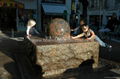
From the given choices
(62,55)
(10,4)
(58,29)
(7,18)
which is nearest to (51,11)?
(10,4)

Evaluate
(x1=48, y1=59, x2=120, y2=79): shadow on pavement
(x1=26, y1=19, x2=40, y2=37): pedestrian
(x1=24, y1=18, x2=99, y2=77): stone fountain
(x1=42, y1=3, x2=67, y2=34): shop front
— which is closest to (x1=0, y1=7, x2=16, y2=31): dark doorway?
(x1=42, y1=3, x2=67, y2=34): shop front

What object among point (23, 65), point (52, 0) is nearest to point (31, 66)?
point (23, 65)

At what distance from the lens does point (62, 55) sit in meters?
7.55

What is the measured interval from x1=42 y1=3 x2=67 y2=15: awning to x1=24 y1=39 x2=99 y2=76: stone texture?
21.9 m

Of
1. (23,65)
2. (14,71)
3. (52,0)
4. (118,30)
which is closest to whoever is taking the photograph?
(14,71)

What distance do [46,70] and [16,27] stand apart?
22392 millimetres

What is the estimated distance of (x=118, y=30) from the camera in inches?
655

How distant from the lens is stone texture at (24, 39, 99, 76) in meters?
7.23

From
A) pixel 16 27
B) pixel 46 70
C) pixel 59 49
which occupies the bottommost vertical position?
pixel 16 27

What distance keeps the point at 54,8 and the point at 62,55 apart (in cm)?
2362

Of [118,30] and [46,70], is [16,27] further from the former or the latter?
[46,70]

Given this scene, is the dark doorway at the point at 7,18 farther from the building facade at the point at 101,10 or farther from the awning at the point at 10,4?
the building facade at the point at 101,10

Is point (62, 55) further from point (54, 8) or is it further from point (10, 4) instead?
point (54, 8)

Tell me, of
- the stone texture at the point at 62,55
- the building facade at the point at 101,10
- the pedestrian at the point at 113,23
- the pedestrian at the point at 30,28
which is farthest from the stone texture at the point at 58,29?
the building facade at the point at 101,10
